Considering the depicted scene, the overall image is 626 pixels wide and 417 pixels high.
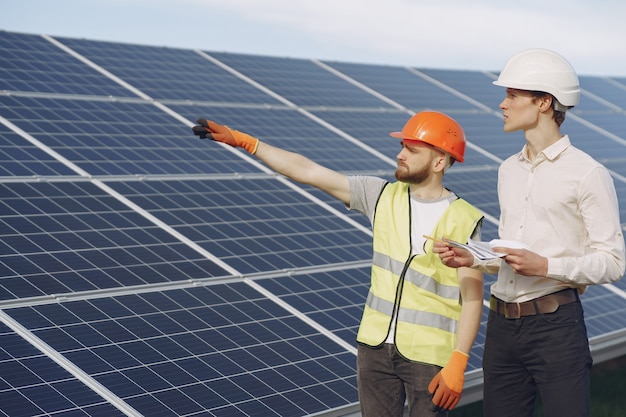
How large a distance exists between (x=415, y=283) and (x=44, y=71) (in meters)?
8.46

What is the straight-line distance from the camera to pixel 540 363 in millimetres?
5738

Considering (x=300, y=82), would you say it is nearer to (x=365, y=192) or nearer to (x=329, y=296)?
(x=329, y=296)

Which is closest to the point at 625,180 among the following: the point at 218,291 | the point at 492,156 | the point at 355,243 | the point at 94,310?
the point at 492,156

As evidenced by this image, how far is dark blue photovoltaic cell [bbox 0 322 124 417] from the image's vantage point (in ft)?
22.1

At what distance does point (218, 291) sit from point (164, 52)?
7518 mm

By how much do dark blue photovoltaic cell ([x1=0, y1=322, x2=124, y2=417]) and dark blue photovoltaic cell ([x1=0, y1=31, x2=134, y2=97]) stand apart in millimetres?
5496

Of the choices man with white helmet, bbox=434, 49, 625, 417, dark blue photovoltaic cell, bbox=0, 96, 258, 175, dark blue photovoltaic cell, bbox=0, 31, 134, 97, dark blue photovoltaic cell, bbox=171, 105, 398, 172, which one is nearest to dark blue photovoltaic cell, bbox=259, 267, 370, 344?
dark blue photovoltaic cell, bbox=0, 96, 258, 175

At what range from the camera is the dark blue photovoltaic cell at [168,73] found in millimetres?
13945

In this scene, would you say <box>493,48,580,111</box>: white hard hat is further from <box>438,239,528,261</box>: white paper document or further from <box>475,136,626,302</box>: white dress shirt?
<box>438,239,528,261</box>: white paper document

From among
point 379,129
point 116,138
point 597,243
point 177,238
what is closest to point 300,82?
point 379,129

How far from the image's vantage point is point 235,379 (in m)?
7.82

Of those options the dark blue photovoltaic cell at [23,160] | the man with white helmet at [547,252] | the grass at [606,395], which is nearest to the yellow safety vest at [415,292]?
the man with white helmet at [547,252]

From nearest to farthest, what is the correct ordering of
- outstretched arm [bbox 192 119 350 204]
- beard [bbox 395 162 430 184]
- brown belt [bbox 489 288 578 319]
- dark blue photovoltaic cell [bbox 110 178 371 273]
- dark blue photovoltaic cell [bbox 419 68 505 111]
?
brown belt [bbox 489 288 578 319] → beard [bbox 395 162 430 184] → outstretched arm [bbox 192 119 350 204] → dark blue photovoltaic cell [bbox 110 178 371 273] → dark blue photovoltaic cell [bbox 419 68 505 111]

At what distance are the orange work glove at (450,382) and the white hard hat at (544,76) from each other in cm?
145
